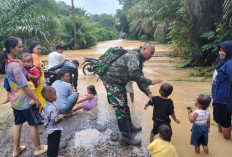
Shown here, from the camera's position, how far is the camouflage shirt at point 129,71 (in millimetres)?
3018

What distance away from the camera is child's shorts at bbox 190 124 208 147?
2.99 meters

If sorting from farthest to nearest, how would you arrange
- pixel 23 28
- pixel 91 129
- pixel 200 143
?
pixel 23 28, pixel 91 129, pixel 200 143

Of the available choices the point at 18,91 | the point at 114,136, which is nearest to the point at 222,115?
the point at 114,136

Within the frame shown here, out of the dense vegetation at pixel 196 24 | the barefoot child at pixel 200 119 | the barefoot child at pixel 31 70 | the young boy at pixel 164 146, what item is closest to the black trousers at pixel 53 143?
the barefoot child at pixel 31 70

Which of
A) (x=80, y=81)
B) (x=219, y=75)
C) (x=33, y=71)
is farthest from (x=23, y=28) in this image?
(x=219, y=75)

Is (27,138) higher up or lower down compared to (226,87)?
lower down

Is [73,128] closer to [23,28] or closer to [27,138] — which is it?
[27,138]

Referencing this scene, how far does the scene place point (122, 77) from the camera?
3236 millimetres

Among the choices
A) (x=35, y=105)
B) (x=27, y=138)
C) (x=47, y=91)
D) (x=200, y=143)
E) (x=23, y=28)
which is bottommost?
(x=27, y=138)

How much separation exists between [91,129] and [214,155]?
2.14 meters

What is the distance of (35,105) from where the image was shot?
10.4 feet

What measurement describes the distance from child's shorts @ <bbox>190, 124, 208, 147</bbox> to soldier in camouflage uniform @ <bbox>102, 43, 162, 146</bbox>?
802mm

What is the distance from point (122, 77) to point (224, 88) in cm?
157

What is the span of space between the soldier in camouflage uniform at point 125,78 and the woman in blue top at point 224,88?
101cm
